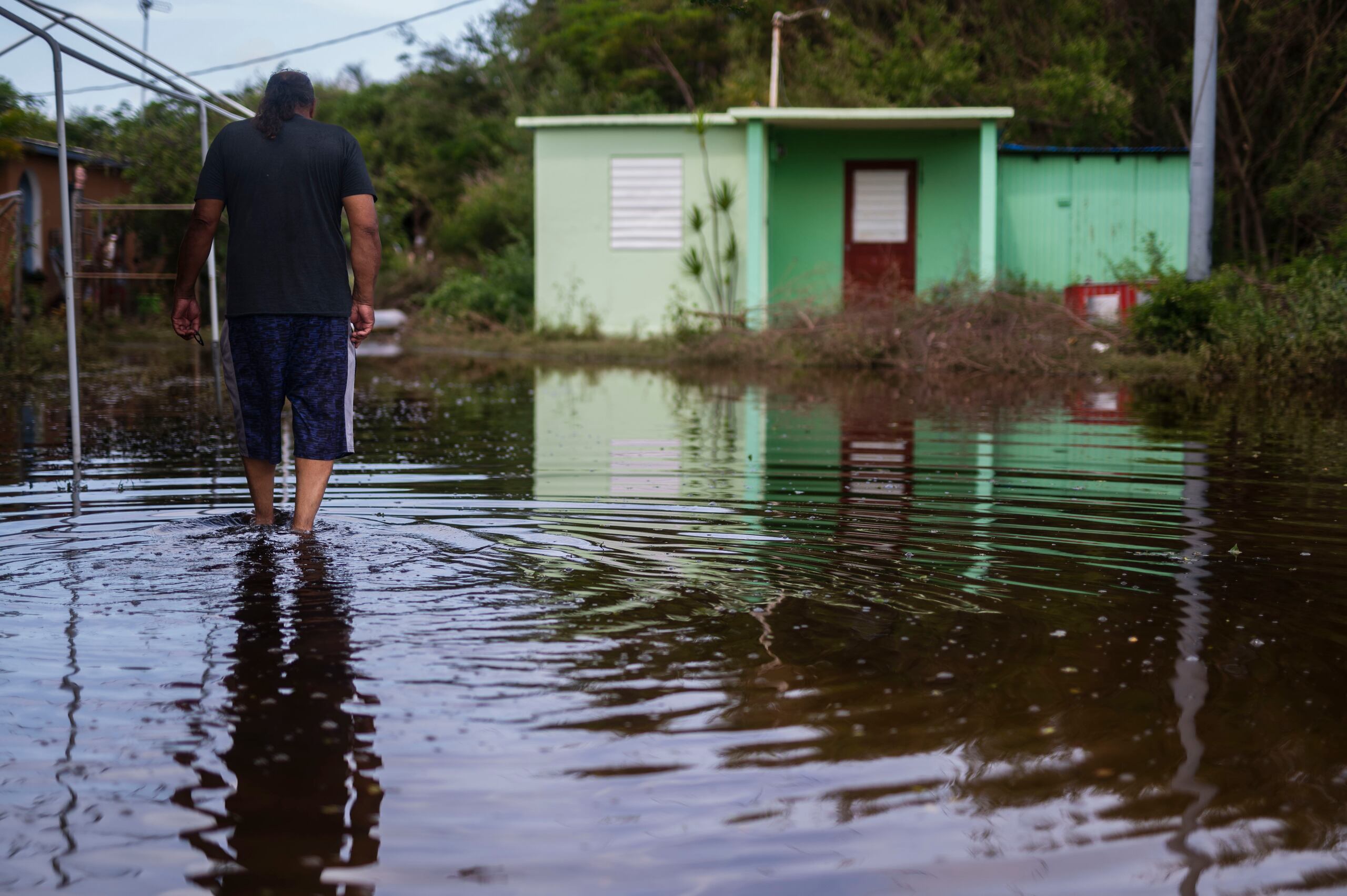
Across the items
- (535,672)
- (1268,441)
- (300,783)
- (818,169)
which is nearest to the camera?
(300,783)

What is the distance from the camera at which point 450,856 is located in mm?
2529

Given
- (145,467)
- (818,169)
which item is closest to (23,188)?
(818,169)

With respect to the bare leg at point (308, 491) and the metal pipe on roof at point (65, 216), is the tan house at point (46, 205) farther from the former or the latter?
the bare leg at point (308, 491)

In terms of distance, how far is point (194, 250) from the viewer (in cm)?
543

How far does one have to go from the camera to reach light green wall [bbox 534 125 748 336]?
69.1ft

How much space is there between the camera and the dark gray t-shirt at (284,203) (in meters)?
5.30

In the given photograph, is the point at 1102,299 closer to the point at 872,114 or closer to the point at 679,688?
the point at 872,114

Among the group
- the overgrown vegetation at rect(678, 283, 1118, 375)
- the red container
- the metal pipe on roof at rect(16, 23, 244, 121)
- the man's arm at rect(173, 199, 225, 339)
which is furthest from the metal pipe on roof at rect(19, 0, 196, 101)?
the red container

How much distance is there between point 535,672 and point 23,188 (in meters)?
24.9

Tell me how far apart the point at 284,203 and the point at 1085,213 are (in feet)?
55.3

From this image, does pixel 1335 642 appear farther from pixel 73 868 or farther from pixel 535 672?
pixel 73 868

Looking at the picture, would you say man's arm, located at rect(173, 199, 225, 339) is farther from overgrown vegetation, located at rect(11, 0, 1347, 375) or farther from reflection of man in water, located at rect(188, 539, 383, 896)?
overgrown vegetation, located at rect(11, 0, 1347, 375)

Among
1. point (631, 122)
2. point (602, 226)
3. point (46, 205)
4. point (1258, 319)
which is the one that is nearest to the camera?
point (1258, 319)

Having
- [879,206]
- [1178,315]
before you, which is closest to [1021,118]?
[879,206]
